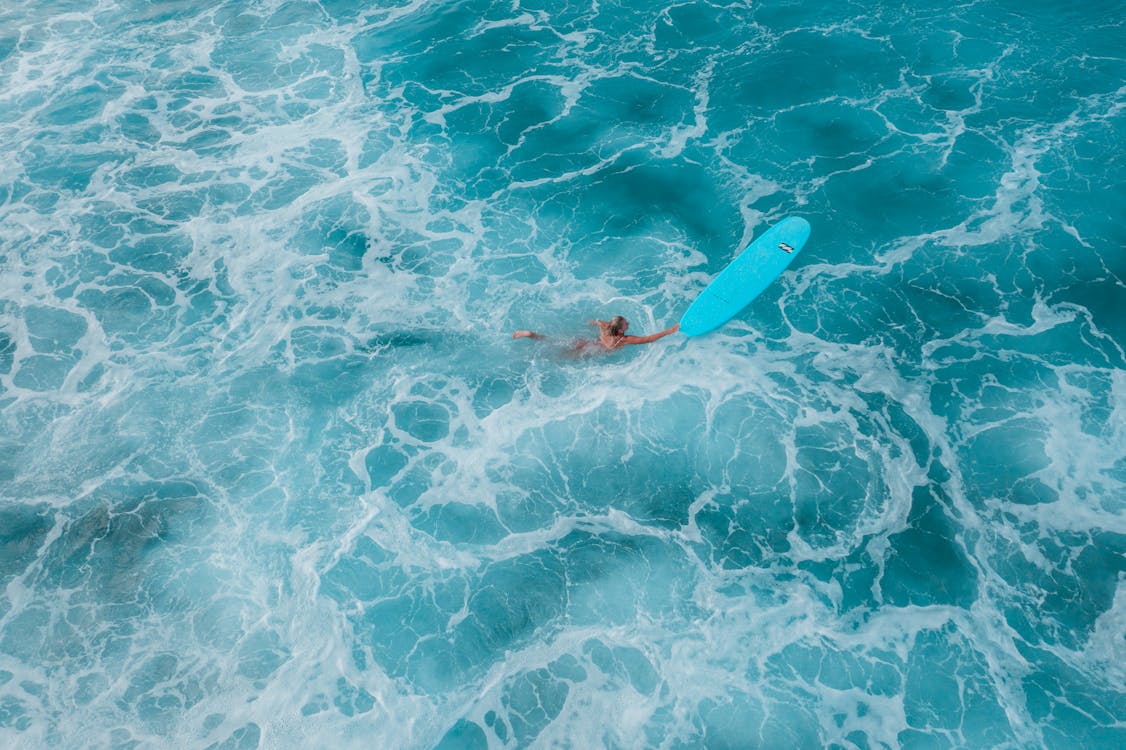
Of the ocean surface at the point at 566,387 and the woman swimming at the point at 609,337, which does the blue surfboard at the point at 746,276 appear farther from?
the woman swimming at the point at 609,337

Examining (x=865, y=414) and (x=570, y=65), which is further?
(x=570, y=65)

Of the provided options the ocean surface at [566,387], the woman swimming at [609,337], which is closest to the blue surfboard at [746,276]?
the ocean surface at [566,387]

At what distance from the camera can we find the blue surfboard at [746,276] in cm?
4981

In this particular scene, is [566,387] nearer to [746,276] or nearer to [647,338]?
[647,338]

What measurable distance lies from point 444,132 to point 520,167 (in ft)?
25.9

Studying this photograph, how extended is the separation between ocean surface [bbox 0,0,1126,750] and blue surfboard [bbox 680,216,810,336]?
137cm

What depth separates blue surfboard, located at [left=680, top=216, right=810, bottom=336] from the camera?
4981 cm

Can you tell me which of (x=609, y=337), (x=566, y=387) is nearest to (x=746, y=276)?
(x=609, y=337)

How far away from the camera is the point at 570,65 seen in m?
68.4

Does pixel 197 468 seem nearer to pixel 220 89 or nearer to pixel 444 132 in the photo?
pixel 444 132

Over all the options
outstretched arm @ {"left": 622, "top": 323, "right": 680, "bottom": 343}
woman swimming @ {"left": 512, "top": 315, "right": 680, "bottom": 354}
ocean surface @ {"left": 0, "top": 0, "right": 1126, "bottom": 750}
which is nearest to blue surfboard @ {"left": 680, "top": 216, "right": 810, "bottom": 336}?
ocean surface @ {"left": 0, "top": 0, "right": 1126, "bottom": 750}

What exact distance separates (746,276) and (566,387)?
14517mm

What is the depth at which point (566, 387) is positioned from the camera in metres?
47.8

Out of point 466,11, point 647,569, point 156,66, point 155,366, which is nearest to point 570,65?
point 466,11
